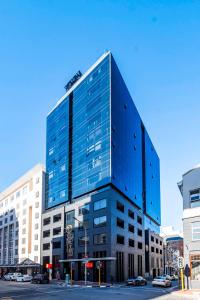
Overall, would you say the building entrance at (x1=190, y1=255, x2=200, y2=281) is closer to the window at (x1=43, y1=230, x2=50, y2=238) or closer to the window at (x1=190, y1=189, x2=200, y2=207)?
the window at (x1=190, y1=189, x2=200, y2=207)

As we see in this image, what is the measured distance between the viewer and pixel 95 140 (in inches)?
3258

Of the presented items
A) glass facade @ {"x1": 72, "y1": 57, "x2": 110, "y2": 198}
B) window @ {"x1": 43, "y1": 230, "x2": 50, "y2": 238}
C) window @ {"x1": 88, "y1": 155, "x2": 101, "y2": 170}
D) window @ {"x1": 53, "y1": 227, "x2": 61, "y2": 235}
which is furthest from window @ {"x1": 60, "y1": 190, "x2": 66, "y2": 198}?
window @ {"x1": 88, "y1": 155, "x2": 101, "y2": 170}

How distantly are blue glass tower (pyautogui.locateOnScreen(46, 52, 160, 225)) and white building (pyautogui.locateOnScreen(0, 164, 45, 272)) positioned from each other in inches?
195

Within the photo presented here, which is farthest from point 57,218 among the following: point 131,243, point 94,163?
point 94,163

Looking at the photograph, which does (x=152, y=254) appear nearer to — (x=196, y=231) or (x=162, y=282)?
(x=162, y=282)

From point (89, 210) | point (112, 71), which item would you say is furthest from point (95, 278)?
point (112, 71)

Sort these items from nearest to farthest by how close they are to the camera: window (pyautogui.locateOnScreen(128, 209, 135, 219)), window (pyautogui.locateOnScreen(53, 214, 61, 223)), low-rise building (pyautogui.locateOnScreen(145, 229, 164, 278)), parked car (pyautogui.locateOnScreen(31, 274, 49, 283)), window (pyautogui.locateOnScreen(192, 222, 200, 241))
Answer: window (pyautogui.locateOnScreen(192, 222, 200, 241)), parked car (pyautogui.locateOnScreen(31, 274, 49, 283)), window (pyautogui.locateOnScreen(128, 209, 135, 219)), window (pyautogui.locateOnScreen(53, 214, 61, 223)), low-rise building (pyautogui.locateOnScreen(145, 229, 164, 278))

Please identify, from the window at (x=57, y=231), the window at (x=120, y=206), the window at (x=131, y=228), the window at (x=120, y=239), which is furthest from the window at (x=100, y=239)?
the window at (x=57, y=231)

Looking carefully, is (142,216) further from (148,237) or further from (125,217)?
(125,217)

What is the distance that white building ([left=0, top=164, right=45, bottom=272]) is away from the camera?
4107 inches

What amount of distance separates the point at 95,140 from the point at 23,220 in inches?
1630

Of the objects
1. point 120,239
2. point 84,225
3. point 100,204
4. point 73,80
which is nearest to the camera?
point 100,204

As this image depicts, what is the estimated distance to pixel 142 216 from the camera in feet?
350

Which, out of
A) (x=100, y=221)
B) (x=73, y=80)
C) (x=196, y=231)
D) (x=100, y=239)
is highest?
(x=73, y=80)
